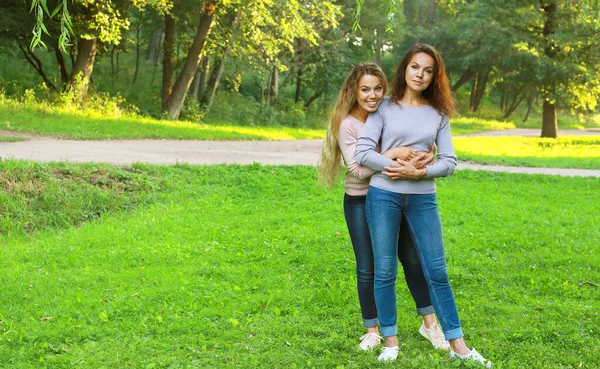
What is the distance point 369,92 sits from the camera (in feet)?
13.4

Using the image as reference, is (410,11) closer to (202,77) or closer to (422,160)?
(202,77)

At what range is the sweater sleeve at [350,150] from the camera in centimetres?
408

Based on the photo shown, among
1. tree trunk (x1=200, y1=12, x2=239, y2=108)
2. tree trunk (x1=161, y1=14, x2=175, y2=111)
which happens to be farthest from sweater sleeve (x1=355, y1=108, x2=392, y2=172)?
tree trunk (x1=161, y1=14, x2=175, y2=111)

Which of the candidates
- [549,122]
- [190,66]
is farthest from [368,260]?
[549,122]

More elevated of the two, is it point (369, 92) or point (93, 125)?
point (369, 92)

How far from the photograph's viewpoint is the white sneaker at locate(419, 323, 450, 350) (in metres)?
4.44

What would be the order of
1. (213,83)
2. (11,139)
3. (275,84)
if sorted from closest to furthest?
(11,139) < (213,83) < (275,84)

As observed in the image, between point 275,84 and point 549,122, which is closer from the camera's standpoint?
point 275,84

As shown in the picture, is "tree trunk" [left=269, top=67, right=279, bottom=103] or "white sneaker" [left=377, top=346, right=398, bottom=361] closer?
"white sneaker" [left=377, top=346, right=398, bottom=361]

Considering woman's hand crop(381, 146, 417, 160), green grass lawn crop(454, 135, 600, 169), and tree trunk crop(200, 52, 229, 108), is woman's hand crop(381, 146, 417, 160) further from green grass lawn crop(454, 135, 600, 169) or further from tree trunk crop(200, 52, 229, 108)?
tree trunk crop(200, 52, 229, 108)

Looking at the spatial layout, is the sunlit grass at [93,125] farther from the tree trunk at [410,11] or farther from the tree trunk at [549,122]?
the tree trunk at [410,11]

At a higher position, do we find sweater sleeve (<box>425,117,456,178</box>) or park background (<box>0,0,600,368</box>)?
sweater sleeve (<box>425,117,456,178</box>)

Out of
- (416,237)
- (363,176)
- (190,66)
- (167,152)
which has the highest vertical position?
(190,66)

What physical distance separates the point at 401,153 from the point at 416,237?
55cm
